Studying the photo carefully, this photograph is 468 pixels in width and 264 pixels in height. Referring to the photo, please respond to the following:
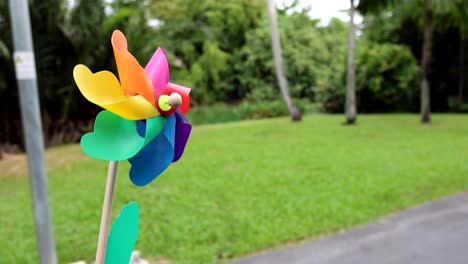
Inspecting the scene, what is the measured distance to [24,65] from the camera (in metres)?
2.74

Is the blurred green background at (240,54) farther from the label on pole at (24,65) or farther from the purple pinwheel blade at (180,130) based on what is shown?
the purple pinwheel blade at (180,130)

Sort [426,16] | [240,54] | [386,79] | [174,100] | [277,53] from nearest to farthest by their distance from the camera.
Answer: [174,100], [426,16], [277,53], [386,79], [240,54]

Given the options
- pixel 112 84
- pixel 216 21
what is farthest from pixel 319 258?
pixel 216 21

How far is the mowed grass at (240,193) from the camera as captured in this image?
12.1 feet

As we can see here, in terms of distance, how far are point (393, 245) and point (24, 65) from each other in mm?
3209

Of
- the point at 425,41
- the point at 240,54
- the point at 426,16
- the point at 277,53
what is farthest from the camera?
the point at 240,54

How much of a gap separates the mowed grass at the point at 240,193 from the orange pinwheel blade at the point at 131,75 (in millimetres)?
2259

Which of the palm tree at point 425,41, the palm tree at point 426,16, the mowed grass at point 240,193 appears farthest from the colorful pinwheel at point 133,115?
the palm tree at point 425,41

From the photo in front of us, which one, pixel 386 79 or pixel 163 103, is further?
pixel 386 79

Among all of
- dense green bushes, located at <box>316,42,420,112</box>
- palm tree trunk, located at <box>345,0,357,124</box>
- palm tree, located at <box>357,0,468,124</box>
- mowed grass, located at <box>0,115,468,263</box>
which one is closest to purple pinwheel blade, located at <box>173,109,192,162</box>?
mowed grass, located at <box>0,115,468,263</box>

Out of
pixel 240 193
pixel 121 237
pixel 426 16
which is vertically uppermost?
pixel 426 16

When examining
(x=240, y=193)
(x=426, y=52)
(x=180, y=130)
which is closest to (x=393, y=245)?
(x=240, y=193)

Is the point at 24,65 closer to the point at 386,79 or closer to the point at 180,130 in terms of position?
the point at 180,130

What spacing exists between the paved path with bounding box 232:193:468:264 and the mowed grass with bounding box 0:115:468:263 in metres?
0.19
